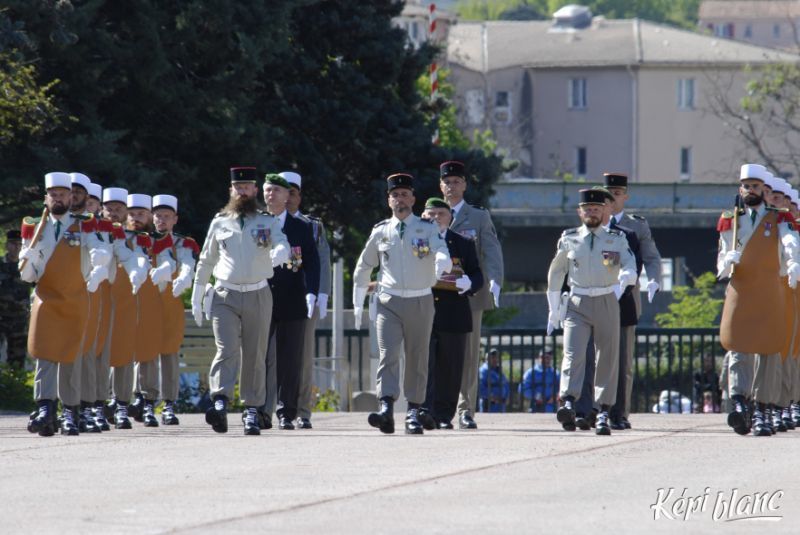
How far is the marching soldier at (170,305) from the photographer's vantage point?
17766 mm

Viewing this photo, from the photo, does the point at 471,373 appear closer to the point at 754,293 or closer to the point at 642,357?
the point at 754,293

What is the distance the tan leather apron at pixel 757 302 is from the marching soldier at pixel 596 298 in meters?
0.85

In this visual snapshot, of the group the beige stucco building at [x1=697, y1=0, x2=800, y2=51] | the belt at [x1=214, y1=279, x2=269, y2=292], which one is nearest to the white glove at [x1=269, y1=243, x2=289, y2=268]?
the belt at [x1=214, y1=279, x2=269, y2=292]

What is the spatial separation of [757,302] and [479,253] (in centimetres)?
238

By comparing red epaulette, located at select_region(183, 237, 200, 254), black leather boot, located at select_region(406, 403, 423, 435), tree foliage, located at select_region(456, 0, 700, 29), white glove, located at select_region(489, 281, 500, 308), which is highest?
tree foliage, located at select_region(456, 0, 700, 29)

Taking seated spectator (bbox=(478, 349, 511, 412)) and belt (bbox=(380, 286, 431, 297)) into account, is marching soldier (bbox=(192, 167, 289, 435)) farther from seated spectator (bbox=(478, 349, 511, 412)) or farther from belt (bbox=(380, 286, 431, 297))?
seated spectator (bbox=(478, 349, 511, 412))

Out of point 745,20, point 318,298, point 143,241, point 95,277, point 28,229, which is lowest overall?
point 318,298

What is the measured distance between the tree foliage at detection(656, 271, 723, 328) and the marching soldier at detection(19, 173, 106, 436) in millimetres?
29967

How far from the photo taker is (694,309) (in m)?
46.0

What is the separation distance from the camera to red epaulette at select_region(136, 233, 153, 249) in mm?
17156

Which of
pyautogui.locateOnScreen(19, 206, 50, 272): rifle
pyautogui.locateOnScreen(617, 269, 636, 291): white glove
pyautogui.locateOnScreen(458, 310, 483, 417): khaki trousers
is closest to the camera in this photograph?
pyautogui.locateOnScreen(19, 206, 50, 272): rifle

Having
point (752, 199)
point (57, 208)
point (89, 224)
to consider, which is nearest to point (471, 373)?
Result: point (752, 199)

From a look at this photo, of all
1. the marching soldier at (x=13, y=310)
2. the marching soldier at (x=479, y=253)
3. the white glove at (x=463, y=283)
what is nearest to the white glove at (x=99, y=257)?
the white glove at (x=463, y=283)

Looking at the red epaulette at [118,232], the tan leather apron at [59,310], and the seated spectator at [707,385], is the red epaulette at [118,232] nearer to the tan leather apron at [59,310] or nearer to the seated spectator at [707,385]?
the tan leather apron at [59,310]
